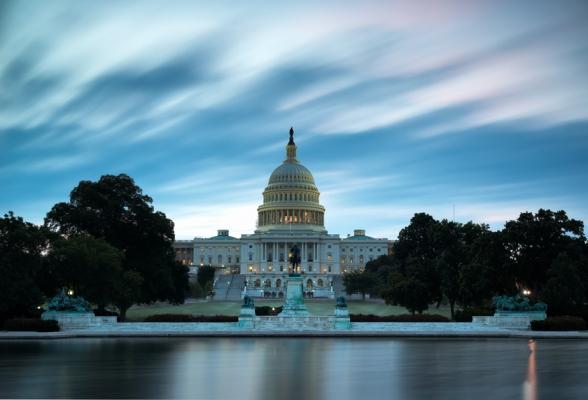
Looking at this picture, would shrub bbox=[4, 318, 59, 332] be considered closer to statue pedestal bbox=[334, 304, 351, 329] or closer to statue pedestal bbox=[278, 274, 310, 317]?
statue pedestal bbox=[278, 274, 310, 317]

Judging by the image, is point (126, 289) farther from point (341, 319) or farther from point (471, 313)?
point (471, 313)

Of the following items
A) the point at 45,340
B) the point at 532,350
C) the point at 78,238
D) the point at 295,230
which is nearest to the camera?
the point at 532,350

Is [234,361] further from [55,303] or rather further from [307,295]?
[307,295]

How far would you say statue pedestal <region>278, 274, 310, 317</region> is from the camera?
55.4 metres

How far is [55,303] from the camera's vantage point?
52438 mm

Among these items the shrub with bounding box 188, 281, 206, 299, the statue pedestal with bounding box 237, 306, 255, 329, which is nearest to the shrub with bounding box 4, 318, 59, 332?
the statue pedestal with bounding box 237, 306, 255, 329

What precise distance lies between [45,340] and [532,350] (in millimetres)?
26641

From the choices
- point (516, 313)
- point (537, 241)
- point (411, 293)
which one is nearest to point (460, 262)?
point (411, 293)

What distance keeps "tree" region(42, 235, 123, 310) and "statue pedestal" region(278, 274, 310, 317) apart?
1439 centimetres

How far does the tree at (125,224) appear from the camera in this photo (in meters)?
72.6

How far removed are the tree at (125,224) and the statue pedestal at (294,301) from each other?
18.9 m

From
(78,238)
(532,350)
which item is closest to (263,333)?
(532,350)

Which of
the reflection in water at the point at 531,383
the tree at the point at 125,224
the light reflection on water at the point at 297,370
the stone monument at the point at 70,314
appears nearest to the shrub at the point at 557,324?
the light reflection on water at the point at 297,370

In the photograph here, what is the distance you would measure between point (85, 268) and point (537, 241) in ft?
118
